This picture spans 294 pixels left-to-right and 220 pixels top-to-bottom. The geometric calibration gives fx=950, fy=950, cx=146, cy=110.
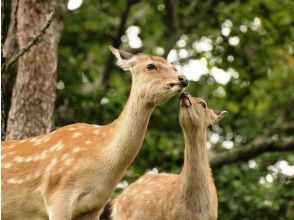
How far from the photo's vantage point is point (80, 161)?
29.8 ft

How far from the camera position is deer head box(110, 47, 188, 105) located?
29.6ft

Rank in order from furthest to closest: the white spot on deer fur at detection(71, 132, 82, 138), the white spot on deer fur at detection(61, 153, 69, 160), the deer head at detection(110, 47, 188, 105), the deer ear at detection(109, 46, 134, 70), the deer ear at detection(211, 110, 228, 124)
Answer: the deer ear at detection(211, 110, 228, 124) < the deer ear at detection(109, 46, 134, 70) < the white spot on deer fur at detection(71, 132, 82, 138) < the white spot on deer fur at detection(61, 153, 69, 160) < the deer head at detection(110, 47, 188, 105)

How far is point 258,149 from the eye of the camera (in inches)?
588

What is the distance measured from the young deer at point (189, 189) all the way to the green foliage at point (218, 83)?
13.6 feet

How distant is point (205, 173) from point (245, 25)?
966 centimetres

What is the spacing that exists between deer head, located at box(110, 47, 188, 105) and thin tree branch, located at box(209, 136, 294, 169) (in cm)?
570

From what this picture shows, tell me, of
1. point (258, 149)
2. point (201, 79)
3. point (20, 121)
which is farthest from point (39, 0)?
point (201, 79)

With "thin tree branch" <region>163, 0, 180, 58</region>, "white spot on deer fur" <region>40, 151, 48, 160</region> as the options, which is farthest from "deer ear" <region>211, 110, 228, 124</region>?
"thin tree branch" <region>163, 0, 180, 58</region>

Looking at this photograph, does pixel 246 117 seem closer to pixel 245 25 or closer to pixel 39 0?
pixel 245 25

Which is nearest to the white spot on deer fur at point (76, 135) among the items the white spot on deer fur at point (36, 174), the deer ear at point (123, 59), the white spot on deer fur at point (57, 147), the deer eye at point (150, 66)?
the white spot on deer fur at point (57, 147)

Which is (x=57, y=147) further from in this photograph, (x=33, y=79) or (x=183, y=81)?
(x=33, y=79)

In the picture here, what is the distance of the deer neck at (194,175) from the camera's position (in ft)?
36.3

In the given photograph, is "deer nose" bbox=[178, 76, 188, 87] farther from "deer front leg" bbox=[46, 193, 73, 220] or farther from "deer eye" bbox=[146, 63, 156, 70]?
"deer front leg" bbox=[46, 193, 73, 220]

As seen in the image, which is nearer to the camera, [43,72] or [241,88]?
[43,72]
